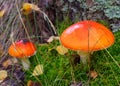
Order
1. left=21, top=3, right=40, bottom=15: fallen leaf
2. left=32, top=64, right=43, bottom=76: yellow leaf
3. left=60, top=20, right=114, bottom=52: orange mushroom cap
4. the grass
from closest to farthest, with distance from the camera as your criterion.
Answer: left=60, top=20, right=114, bottom=52: orange mushroom cap
the grass
left=32, top=64, right=43, bottom=76: yellow leaf
left=21, top=3, right=40, bottom=15: fallen leaf

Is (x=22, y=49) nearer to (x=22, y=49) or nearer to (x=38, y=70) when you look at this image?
(x=22, y=49)

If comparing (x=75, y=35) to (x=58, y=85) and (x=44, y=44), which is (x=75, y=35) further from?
(x=44, y=44)

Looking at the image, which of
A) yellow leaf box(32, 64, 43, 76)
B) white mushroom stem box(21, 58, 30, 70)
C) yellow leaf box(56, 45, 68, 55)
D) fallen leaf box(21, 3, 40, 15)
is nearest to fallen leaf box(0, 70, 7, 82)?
white mushroom stem box(21, 58, 30, 70)

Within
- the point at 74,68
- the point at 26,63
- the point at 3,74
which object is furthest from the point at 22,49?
the point at 74,68

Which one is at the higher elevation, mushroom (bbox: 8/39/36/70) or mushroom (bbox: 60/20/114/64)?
mushroom (bbox: 60/20/114/64)

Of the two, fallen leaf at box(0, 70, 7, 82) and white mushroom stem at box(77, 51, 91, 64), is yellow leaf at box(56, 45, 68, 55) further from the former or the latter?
fallen leaf at box(0, 70, 7, 82)

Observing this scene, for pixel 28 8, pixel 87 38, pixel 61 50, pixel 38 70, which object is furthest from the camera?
pixel 28 8

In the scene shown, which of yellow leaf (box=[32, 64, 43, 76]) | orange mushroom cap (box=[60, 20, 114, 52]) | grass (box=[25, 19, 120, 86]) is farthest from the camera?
yellow leaf (box=[32, 64, 43, 76])
